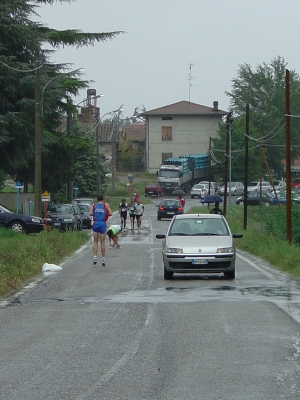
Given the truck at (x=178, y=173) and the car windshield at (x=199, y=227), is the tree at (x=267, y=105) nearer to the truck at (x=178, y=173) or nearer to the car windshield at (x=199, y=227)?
the truck at (x=178, y=173)

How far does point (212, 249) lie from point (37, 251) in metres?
7.07

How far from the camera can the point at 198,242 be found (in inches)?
702

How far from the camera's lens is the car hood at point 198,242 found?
17375 millimetres

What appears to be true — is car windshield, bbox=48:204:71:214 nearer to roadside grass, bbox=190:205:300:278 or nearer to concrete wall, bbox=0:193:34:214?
concrete wall, bbox=0:193:34:214

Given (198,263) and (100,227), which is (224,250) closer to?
(198,263)

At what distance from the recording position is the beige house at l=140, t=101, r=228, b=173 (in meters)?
104

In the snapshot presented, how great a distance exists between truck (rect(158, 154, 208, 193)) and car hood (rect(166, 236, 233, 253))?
2497 inches

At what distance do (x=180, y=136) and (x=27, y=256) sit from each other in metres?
83.6

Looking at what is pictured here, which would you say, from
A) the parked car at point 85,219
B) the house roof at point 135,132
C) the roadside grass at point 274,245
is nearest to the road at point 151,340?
the roadside grass at point 274,245

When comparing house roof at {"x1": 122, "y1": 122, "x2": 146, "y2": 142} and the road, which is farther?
house roof at {"x1": 122, "y1": 122, "x2": 146, "y2": 142}

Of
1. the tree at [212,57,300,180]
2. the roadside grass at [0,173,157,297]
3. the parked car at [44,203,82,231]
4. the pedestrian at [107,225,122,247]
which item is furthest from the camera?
the tree at [212,57,300,180]

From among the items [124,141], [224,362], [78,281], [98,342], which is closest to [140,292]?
[78,281]

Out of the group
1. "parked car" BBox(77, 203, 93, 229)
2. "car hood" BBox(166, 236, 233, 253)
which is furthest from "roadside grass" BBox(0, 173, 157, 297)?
"parked car" BBox(77, 203, 93, 229)

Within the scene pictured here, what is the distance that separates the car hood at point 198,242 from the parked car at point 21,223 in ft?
59.3
